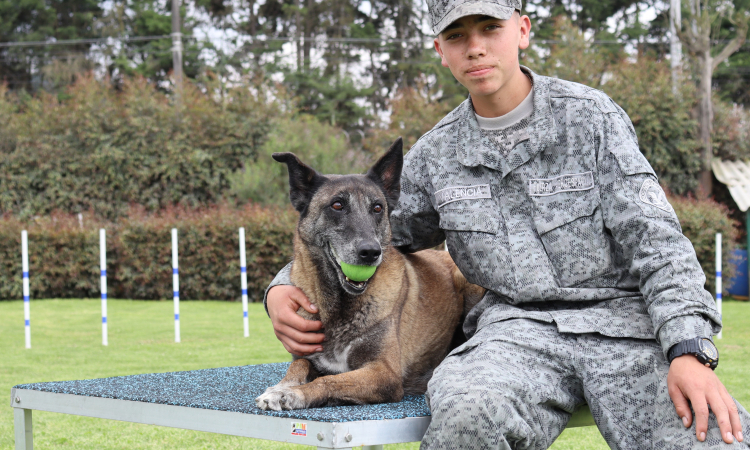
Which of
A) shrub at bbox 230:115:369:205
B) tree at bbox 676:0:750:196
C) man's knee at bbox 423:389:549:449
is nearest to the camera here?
man's knee at bbox 423:389:549:449

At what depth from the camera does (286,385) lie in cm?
263

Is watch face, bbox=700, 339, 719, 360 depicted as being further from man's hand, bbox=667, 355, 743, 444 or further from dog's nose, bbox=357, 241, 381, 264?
dog's nose, bbox=357, 241, 381, 264

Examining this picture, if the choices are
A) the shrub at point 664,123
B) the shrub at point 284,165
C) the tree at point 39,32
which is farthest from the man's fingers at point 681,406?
the tree at point 39,32

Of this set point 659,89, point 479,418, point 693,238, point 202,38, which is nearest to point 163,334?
point 479,418

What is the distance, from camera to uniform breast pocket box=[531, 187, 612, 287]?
2561 mm

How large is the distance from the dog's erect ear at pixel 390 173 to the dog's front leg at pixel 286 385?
0.80 meters

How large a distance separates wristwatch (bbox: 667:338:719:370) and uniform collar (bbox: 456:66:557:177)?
0.95 metres

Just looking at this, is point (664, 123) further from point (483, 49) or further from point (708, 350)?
point (708, 350)

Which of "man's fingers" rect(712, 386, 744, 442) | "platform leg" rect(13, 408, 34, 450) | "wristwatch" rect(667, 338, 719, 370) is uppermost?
"wristwatch" rect(667, 338, 719, 370)

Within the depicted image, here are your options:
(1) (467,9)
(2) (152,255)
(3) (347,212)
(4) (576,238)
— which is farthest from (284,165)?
(4) (576,238)

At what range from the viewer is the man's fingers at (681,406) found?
2025mm

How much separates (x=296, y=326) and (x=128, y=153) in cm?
1630

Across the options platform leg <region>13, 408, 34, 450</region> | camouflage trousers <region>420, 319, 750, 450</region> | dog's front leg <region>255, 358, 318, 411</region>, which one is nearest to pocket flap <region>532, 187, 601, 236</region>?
camouflage trousers <region>420, 319, 750, 450</region>

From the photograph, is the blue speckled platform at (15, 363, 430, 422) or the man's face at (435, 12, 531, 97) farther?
the man's face at (435, 12, 531, 97)
